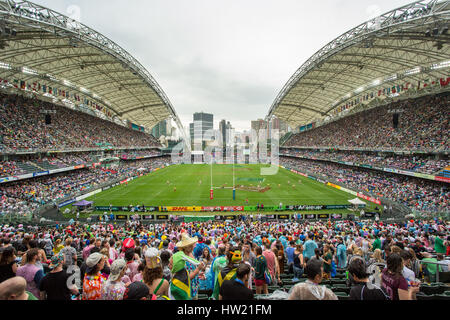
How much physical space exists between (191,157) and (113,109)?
45.1m

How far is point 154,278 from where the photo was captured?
3605mm

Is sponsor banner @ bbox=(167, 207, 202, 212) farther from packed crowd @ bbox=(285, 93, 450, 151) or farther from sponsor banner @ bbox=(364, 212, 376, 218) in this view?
packed crowd @ bbox=(285, 93, 450, 151)

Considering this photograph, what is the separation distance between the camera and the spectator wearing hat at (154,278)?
3.55m

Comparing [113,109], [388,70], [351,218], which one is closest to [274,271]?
[351,218]

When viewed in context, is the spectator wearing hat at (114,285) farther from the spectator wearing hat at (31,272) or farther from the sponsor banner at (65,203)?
the sponsor banner at (65,203)

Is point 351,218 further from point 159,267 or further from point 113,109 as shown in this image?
point 113,109

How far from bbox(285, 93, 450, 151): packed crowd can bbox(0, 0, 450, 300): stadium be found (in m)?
0.27

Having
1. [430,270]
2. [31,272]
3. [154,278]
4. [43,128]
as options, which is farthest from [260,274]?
[43,128]

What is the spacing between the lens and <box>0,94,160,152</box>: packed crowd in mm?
35688

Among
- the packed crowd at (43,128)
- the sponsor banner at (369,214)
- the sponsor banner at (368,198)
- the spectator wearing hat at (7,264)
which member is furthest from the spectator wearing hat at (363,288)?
the packed crowd at (43,128)

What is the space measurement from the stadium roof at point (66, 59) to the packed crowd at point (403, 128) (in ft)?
159
